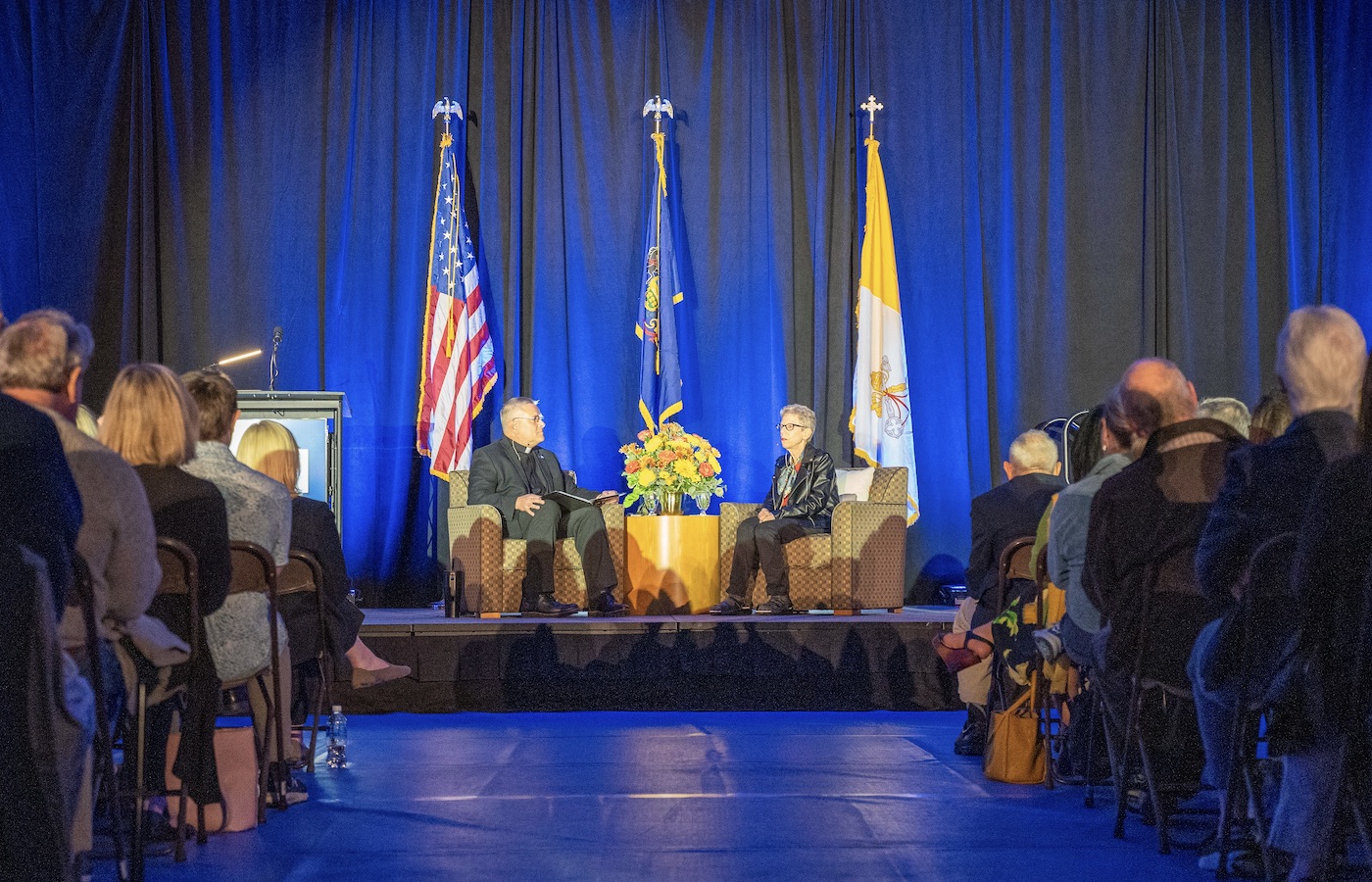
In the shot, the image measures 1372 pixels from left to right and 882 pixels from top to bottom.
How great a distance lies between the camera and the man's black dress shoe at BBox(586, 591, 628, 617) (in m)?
6.91

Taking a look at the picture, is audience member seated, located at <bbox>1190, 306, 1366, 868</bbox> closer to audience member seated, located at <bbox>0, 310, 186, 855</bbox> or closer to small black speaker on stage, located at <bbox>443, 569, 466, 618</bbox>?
audience member seated, located at <bbox>0, 310, 186, 855</bbox>

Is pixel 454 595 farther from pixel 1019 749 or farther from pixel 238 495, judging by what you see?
pixel 1019 749

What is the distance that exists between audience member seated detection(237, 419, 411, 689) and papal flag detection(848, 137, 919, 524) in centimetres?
463

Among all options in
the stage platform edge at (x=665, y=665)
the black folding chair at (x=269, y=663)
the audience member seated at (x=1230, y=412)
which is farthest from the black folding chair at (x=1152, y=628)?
the stage platform edge at (x=665, y=665)

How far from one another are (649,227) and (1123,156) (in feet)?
11.2

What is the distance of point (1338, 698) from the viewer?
7.28 feet

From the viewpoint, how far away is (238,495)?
3463mm

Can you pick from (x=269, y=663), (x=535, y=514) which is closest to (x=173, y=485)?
(x=269, y=663)

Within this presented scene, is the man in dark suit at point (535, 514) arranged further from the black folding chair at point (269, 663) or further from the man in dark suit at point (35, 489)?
the man in dark suit at point (35, 489)

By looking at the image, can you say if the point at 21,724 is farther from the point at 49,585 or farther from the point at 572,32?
the point at 572,32

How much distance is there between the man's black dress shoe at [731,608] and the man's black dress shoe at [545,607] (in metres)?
0.78

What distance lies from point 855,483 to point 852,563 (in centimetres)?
93

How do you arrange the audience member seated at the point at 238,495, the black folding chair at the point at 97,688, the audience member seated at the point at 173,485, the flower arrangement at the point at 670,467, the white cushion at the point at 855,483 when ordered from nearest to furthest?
1. the black folding chair at the point at 97,688
2. the audience member seated at the point at 173,485
3. the audience member seated at the point at 238,495
4. the flower arrangement at the point at 670,467
5. the white cushion at the point at 855,483

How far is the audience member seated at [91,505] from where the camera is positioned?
8.53ft
